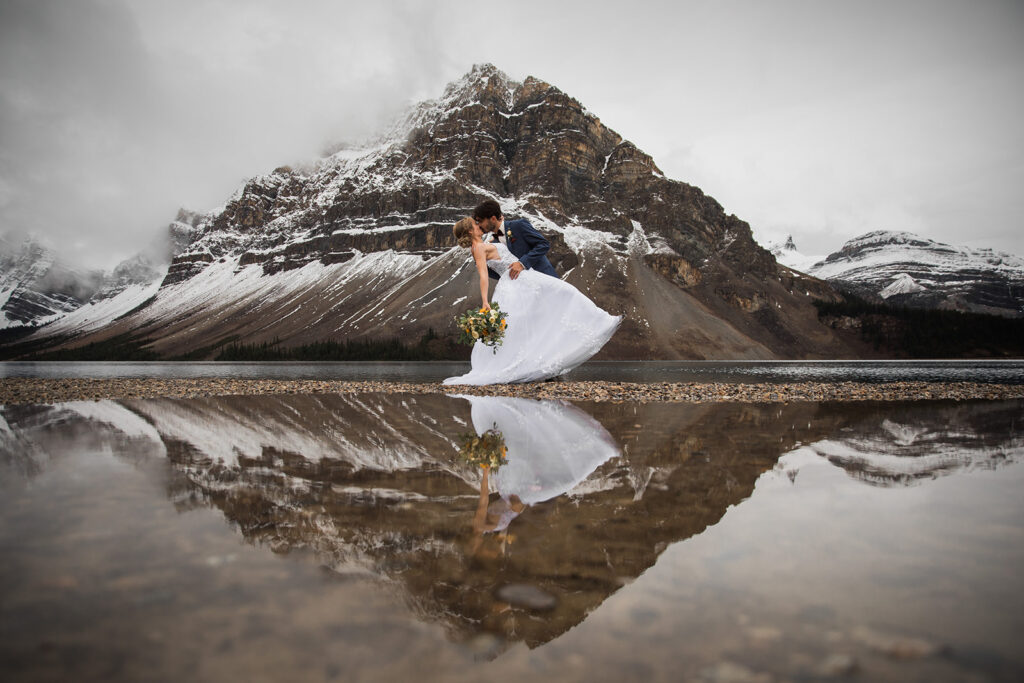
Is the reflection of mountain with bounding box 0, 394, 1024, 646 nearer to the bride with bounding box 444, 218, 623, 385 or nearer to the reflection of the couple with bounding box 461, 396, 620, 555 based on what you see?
the reflection of the couple with bounding box 461, 396, 620, 555

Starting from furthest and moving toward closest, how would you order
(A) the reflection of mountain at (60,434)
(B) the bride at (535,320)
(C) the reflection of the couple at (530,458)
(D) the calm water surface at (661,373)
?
(D) the calm water surface at (661,373), (B) the bride at (535,320), (A) the reflection of mountain at (60,434), (C) the reflection of the couple at (530,458)

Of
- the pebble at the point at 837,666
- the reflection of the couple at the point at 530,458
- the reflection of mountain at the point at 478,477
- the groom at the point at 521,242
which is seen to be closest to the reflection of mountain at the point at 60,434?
the reflection of mountain at the point at 478,477

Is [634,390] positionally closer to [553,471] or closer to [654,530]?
[553,471]

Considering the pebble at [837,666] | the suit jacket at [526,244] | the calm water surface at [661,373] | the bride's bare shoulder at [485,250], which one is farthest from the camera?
the calm water surface at [661,373]

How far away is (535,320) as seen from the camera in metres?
13.8

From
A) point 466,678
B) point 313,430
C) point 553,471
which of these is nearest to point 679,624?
point 466,678

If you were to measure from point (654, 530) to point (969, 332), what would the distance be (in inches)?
7462

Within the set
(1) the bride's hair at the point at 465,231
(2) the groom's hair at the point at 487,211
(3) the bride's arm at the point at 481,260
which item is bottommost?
(3) the bride's arm at the point at 481,260

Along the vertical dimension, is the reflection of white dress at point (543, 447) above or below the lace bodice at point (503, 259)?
below

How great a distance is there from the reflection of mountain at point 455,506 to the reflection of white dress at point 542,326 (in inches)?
247

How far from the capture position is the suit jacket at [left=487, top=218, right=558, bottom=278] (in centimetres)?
1416

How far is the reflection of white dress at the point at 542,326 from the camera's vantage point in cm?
1323

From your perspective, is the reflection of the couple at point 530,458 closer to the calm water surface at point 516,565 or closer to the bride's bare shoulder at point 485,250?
the calm water surface at point 516,565

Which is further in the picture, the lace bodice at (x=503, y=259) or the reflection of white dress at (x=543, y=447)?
the lace bodice at (x=503, y=259)
